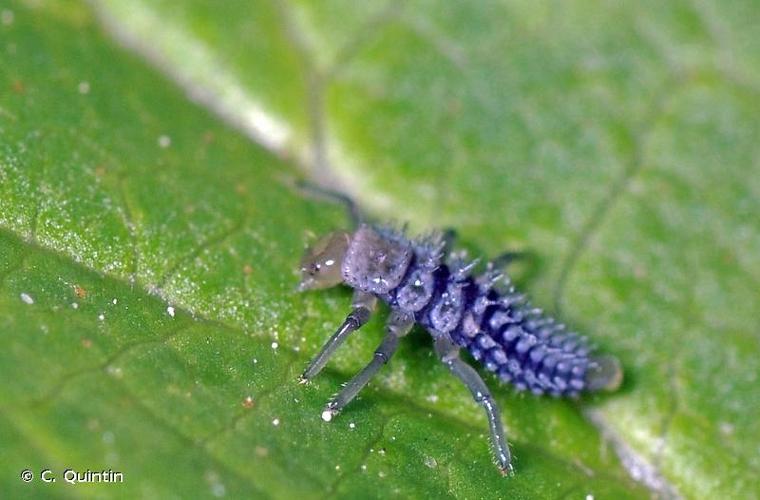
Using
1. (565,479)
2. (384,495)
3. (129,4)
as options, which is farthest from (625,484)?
(129,4)

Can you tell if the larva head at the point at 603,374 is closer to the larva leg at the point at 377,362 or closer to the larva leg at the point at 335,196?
the larva leg at the point at 377,362

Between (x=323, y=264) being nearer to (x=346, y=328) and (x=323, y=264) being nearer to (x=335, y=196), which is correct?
(x=346, y=328)

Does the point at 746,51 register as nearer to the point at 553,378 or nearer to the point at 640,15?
the point at 640,15
